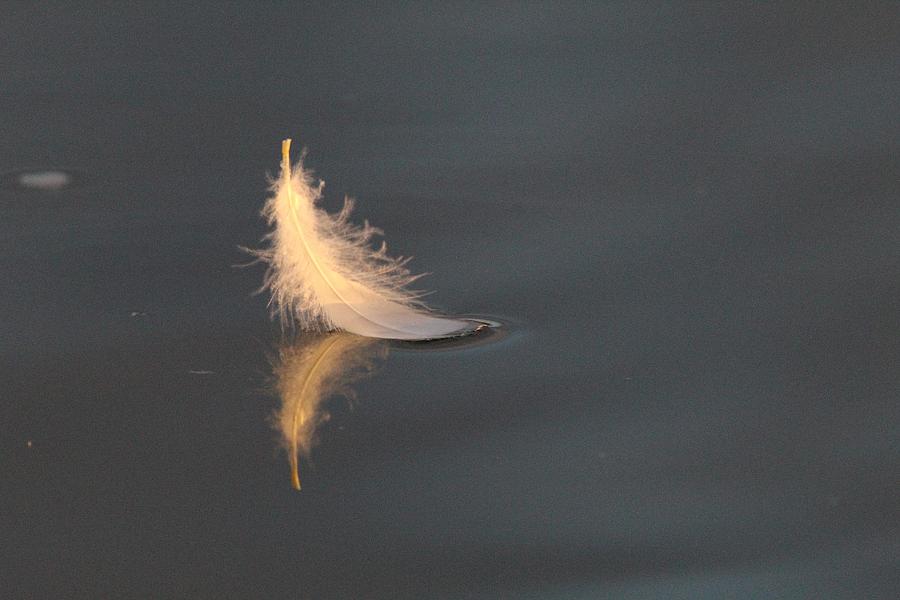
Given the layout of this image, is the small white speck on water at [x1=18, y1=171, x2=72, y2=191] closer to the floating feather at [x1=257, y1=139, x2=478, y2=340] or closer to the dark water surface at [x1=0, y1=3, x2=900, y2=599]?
the dark water surface at [x1=0, y1=3, x2=900, y2=599]

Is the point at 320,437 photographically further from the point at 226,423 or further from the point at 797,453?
the point at 797,453

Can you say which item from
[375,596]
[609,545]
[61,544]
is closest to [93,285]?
[61,544]

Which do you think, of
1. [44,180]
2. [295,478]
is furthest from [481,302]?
[44,180]

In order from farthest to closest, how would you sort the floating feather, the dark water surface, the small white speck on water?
the small white speck on water → the floating feather → the dark water surface

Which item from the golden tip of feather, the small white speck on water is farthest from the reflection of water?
the small white speck on water

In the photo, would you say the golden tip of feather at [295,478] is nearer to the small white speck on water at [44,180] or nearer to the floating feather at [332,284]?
the floating feather at [332,284]

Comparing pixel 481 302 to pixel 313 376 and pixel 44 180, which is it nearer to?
pixel 313 376
